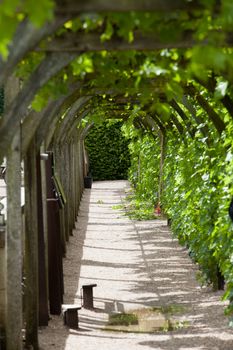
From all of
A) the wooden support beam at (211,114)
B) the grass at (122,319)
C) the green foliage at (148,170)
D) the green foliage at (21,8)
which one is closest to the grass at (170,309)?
the grass at (122,319)

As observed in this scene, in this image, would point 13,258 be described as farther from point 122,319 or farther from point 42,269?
point 122,319

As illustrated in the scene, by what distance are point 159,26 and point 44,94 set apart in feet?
3.39

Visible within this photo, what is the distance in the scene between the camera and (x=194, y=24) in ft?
13.3

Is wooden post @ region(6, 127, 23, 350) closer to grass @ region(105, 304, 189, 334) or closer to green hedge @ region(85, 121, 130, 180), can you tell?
grass @ region(105, 304, 189, 334)

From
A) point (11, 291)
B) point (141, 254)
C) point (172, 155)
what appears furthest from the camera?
point (172, 155)

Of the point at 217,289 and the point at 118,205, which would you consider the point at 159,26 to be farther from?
the point at 118,205

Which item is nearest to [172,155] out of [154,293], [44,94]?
[154,293]

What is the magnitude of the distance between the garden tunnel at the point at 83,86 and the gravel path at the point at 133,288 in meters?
0.49

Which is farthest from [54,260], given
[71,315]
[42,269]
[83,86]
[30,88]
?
[30,88]

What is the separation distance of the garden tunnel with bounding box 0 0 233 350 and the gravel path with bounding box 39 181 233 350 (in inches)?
19.3

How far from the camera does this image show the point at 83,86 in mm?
8039

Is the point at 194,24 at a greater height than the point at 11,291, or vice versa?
the point at 194,24

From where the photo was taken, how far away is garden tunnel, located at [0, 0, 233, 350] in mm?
3371

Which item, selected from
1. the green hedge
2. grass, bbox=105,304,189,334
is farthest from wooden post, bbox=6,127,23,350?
the green hedge
